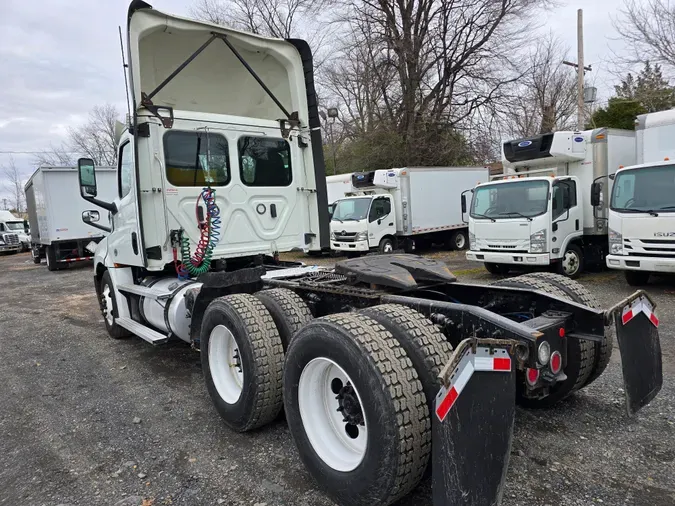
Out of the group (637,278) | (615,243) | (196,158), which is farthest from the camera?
(637,278)

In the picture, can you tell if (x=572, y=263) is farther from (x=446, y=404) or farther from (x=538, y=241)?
(x=446, y=404)

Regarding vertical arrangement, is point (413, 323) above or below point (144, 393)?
above

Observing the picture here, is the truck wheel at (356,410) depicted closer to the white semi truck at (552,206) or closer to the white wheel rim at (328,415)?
the white wheel rim at (328,415)

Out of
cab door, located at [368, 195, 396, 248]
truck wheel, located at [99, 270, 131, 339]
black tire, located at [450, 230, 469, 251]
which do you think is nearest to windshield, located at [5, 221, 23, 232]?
cab door, located at [368, 195, 396, 248]

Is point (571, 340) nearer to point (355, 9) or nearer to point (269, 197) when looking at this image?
point (269, 197)

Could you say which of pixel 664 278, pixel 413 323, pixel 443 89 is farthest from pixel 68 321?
pixel 443 89

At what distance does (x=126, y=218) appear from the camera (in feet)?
18.4

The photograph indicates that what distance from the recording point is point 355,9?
926 inches

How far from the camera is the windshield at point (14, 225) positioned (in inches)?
1133

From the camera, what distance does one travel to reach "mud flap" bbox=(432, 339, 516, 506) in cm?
209

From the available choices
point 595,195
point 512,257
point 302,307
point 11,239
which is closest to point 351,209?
point 512,257

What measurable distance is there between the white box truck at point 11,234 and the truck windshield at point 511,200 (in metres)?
27.9

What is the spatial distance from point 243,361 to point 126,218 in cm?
300

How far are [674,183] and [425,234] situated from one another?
30.3 ft
